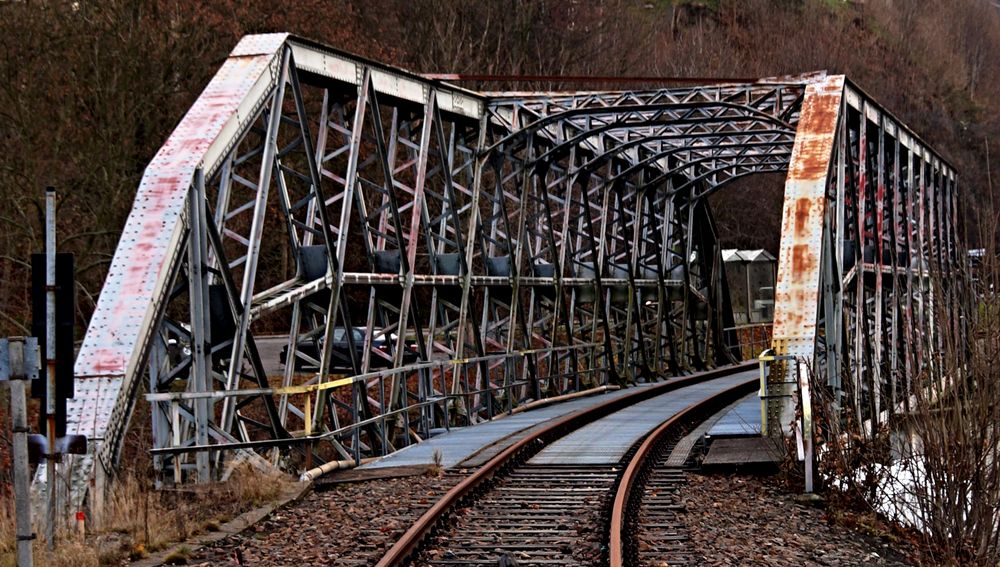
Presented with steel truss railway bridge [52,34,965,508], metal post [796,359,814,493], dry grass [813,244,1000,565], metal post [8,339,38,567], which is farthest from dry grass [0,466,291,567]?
dry grass [813,244,1000,565]

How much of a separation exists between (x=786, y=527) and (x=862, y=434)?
2.21 metres

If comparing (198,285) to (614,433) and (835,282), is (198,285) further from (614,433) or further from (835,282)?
(835,282)

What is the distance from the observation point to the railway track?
10047 millimetres

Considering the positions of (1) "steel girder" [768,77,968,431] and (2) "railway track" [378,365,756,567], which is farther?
(1) "steel girder" [768,77,968,431]

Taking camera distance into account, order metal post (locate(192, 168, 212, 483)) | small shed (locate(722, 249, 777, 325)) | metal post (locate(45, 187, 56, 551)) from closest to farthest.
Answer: metal post (locate(45, 187, 56, 551)) < metal post (locate(192, 168, 212, 483)) < small shed (locate(722, 249, 777, 325))

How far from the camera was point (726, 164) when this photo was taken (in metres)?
34.1

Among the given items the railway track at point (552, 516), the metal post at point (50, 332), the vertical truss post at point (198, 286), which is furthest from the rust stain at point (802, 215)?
the metal post at point (50, 332)

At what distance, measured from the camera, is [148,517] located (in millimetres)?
10375

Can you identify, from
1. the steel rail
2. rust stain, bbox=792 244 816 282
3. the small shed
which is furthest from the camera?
the small shed

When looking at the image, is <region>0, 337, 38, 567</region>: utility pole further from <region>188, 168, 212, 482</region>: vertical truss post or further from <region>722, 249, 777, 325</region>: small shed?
<region>722, 249, 777, 325</region>: small shed

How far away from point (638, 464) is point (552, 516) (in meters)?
3.32

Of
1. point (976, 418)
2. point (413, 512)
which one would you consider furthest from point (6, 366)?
point (976, 418)

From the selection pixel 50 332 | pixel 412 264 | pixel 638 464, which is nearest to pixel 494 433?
pixel 412 264

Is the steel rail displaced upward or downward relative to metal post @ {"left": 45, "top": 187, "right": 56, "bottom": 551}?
downward
